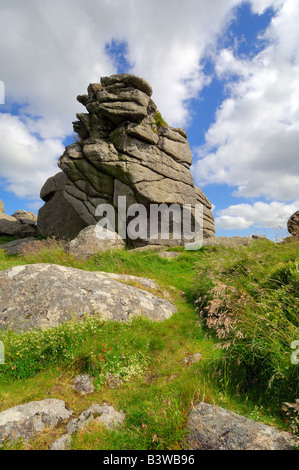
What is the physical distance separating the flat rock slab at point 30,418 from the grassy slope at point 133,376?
170mm

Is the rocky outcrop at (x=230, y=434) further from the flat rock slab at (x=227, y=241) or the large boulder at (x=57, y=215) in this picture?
the large boulder at (x=57, y=215)

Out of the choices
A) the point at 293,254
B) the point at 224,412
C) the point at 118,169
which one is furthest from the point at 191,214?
the point at 224,412

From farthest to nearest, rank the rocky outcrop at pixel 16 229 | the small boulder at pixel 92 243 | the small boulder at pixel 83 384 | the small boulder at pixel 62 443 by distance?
1. the rocky outcrop at pixel 16 229
2. the small boulder at pixel 92 243
3. the small boulder at pixel 83 384
4. the small boulder at pixel 62 443

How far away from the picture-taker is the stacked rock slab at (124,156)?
22734mm

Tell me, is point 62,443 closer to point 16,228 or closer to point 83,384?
point 83,384

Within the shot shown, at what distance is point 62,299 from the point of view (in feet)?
23.4

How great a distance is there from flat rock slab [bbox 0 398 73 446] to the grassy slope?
0.17 meters

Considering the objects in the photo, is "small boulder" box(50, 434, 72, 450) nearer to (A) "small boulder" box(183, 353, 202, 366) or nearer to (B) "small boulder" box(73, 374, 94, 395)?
(B) "small boulder" box(73, 374, 94, 395)

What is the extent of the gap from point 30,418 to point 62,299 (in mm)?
3258

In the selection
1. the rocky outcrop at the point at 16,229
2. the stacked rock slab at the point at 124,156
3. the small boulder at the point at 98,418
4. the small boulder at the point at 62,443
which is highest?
the stacked rock slab at the point at 124,156

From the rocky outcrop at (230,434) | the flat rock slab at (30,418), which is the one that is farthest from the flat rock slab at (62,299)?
the rocky outcrop at (230,434)

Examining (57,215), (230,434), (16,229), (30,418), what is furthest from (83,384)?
(16,229)

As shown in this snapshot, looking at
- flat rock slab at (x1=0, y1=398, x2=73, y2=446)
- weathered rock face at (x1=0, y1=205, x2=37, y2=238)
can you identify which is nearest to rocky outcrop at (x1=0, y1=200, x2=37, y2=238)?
weathered rock face at (x1=0, y1=205, x2=37, y2=238)
